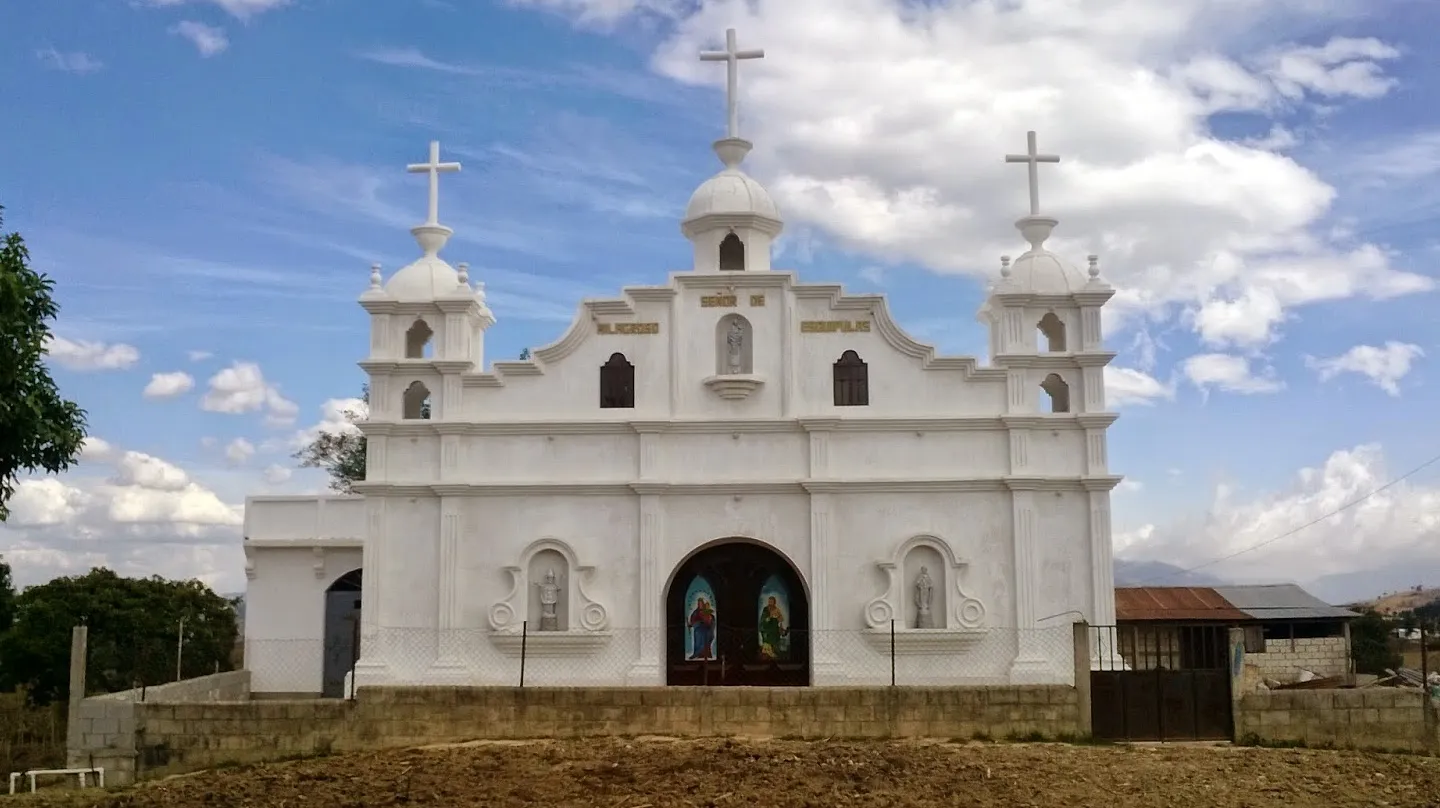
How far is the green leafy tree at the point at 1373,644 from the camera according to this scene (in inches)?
1425

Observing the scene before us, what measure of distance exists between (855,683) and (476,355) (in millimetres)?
8971

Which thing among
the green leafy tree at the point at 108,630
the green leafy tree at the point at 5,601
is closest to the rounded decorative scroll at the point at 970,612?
the green leafy tree at the point at 108,630

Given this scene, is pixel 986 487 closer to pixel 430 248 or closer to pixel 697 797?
pixel 697 797

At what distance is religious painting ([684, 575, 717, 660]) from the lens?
848 inches

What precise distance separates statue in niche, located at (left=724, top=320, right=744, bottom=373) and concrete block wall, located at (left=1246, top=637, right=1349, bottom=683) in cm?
1597

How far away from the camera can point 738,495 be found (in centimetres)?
2175

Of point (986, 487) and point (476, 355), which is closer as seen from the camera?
point (986, 487)

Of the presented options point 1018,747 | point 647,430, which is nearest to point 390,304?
point 647,430

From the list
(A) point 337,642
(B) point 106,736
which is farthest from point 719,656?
(B) point 106,736

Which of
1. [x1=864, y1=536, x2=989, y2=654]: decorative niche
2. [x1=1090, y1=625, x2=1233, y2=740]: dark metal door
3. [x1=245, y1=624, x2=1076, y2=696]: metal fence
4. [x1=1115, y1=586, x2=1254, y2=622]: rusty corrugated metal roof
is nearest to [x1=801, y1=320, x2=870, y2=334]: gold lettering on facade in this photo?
[x1=864, y1=536, x2=989, y2=654]: decorative niche

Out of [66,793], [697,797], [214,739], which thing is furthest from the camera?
[214,739]

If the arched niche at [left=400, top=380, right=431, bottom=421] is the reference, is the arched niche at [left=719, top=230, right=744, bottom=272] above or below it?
above

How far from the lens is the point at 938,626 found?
70.2ft

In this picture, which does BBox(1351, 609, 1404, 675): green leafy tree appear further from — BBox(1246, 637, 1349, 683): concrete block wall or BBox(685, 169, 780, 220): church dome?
BBox(685, 169, 780, 220): church dome
